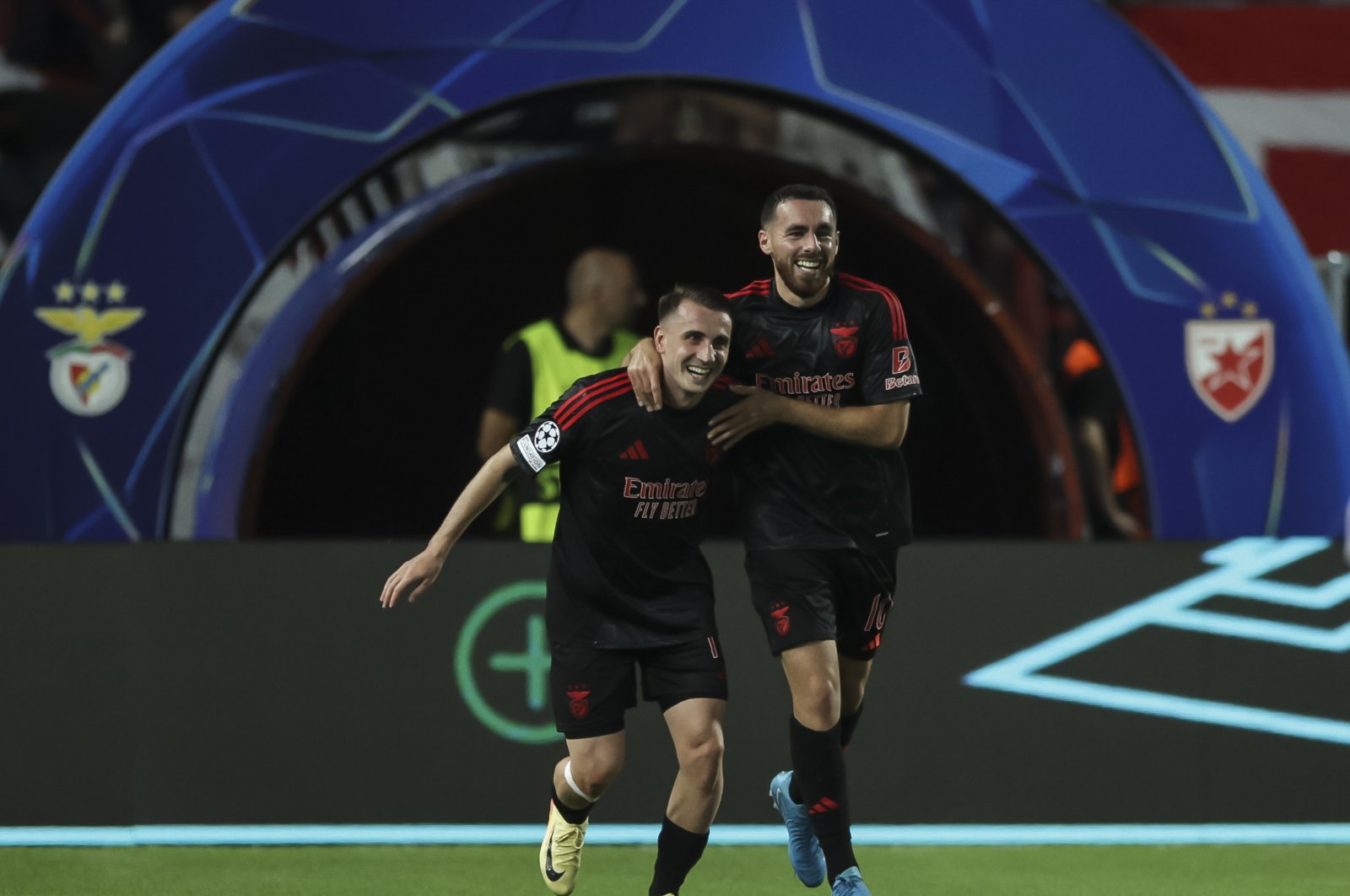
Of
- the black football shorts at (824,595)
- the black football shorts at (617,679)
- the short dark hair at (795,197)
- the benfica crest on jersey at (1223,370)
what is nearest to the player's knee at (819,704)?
the black football shorts at (824,595)

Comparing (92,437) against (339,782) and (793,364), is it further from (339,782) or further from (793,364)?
(793,364)

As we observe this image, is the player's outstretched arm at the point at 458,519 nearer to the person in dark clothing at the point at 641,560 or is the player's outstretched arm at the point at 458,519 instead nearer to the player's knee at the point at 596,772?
the person in dark clothing at the point at 641,560

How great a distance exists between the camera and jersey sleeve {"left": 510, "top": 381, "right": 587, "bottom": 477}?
4648 millimetres

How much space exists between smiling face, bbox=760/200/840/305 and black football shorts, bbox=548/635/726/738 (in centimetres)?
102

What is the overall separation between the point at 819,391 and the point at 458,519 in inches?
42.7

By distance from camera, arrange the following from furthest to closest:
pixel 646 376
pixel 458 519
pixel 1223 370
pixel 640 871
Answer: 1. pixel 1223 370
2. pixel 640 871
3. pixel 646 376
4. pixel 458 519

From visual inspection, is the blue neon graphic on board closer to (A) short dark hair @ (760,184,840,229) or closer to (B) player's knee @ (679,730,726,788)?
(B) player's knee @ (679,730,726,788)

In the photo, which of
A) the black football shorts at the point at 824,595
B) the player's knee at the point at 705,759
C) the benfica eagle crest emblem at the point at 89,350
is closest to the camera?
the player's knee at the point at 705,759

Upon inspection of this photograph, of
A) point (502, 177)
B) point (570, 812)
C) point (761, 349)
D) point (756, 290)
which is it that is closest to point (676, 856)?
point (570, 812)

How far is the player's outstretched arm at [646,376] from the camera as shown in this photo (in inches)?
186

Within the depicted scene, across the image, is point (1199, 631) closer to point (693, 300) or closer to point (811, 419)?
point (811, 419)

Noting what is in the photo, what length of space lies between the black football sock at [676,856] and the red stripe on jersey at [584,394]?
1.12 metres

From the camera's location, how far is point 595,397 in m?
4.79

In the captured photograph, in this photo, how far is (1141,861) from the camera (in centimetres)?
605
